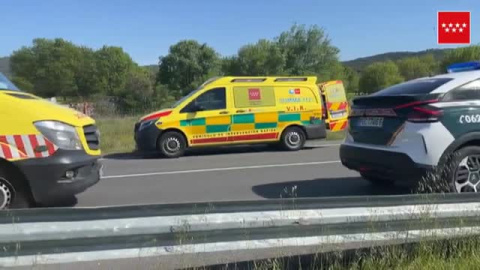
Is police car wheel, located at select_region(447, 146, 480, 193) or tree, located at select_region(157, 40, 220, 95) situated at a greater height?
tree, located at select_region(157, 40, 220, 95)

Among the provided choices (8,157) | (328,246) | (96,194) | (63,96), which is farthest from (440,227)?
(63,96)

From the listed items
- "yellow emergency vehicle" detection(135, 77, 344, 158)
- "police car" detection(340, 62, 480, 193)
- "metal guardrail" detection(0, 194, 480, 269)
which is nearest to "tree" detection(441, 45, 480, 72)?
"yellow emergency vehicle" detection(135, 77, 344, 158)

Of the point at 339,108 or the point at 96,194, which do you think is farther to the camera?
the point at 339,108

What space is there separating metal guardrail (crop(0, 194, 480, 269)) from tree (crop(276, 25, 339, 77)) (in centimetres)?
9042

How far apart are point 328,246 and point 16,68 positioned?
361 ft

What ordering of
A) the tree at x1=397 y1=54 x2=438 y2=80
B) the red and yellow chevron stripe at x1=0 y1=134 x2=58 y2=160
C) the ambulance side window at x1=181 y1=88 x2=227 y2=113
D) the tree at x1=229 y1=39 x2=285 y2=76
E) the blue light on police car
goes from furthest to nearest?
1. the tree at x1=397 y1=54 x2=438 y2=80
2. the tree at x1=229 y1=39 x2=285 y2=76
3. the ambulance side window at x1=181 y1=88 x2=227 y2=113
4. the blue light on police car
5. the red and yellow chevron stripe at x1=0 y1=134 x2=58 y2=160

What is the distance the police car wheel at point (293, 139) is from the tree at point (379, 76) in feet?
301

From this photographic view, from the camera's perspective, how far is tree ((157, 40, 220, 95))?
96.4 meters

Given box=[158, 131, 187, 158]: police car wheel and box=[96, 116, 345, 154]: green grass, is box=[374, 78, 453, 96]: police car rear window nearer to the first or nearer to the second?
box=[158, 131, 187, 158]: police car wheel

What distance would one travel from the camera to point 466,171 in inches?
237

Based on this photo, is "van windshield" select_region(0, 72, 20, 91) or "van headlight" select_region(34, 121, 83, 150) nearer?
"van headlight" select_region(34, 121, 83, 150)

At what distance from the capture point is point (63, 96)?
97938 millimetres

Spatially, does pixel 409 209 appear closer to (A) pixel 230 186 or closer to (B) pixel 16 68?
(A) pixel 230 186

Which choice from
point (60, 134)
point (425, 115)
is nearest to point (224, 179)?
point (60, 134)
